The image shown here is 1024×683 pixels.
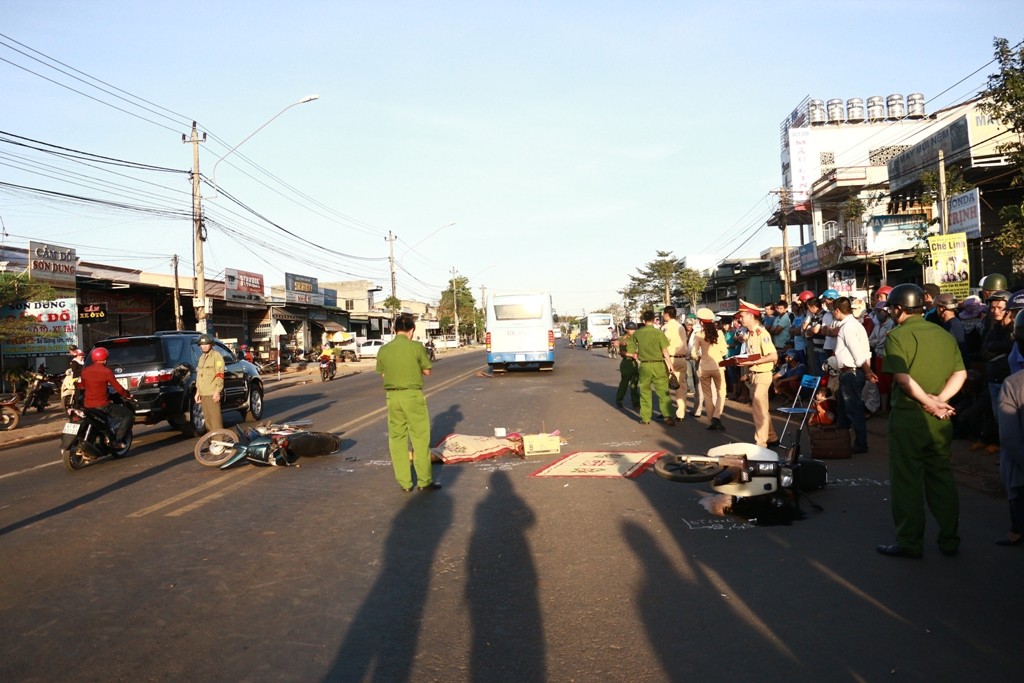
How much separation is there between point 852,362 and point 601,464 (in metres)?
3.18

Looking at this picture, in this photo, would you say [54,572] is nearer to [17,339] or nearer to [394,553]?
[394,553]

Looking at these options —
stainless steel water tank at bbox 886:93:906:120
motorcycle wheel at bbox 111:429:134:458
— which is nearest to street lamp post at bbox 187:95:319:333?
motorcycle wheel at bbox 111:429:134:458

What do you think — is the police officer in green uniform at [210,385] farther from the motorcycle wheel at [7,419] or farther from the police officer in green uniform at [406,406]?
the motorcycle wheel at [7,419]

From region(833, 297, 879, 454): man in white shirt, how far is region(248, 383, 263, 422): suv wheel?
1159 centimetres

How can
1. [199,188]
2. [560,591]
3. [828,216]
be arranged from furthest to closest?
[828,216]
[199,188]
[560,591]

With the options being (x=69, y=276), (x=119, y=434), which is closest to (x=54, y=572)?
(x=119, y=434)

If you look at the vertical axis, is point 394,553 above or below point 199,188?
below

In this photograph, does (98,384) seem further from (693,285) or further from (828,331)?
(693,285)

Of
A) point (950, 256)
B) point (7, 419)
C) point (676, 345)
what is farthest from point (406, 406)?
point (950, 256)

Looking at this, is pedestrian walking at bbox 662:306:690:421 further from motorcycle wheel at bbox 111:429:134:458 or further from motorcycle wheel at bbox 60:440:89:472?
motorcycle wheel at bbox 60:440:89:472

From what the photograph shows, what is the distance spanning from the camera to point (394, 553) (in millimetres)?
6027

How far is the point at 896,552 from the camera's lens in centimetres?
554

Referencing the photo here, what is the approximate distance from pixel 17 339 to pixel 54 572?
19934 mm

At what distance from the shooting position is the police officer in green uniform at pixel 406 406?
8266mm
